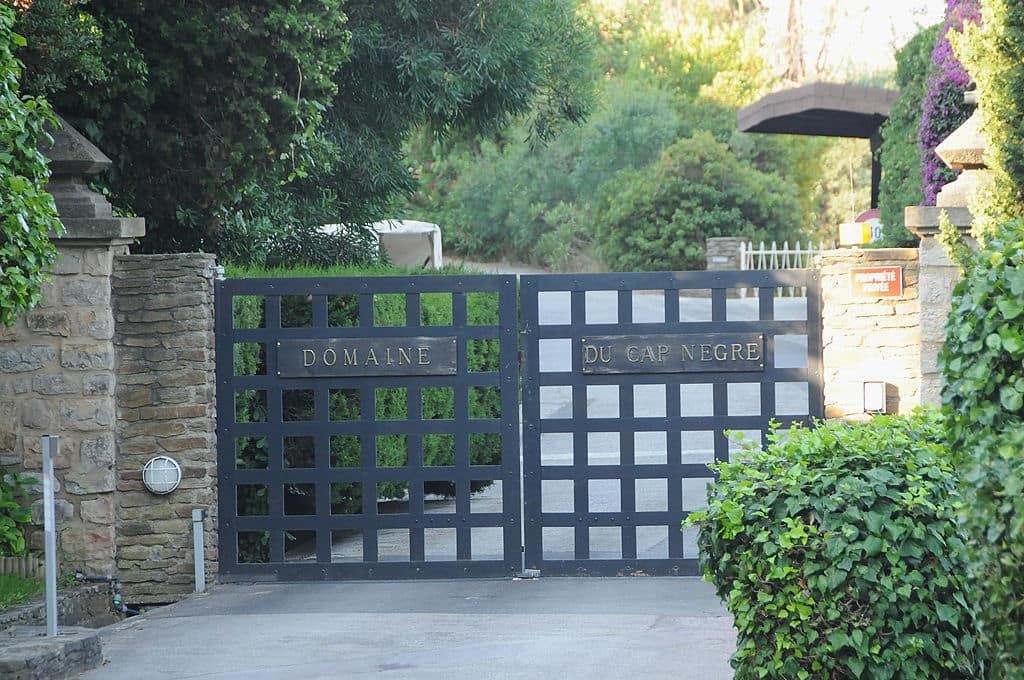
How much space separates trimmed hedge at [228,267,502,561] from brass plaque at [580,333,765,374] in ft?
5.36

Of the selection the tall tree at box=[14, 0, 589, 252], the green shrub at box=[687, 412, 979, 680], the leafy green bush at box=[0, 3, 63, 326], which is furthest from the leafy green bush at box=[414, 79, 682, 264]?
the green shrub at box=[687, 412, 979, 680]

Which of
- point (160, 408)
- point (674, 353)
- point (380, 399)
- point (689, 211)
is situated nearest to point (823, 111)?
point (689, 211)

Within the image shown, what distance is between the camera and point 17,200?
5.78 m

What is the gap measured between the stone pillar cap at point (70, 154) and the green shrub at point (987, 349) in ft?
18.0

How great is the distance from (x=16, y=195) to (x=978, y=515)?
436cm

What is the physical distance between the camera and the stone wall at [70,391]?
7.91 meters

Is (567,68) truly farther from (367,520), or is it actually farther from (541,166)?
(541,166)

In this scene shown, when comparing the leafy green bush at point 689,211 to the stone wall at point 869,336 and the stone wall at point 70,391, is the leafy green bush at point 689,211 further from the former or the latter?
the stone wall at point 70,391

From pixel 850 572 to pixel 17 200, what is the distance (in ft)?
12.9

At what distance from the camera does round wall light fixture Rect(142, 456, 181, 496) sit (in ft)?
26.8

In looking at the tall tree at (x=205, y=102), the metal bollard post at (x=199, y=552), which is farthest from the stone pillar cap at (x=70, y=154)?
the metal bollard post at (x=199, y=552)

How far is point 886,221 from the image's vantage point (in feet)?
48.7

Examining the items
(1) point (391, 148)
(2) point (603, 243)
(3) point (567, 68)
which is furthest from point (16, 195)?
(2) point (603, 243)

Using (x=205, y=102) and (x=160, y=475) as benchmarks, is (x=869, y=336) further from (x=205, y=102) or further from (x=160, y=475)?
(x=205, y=102)
